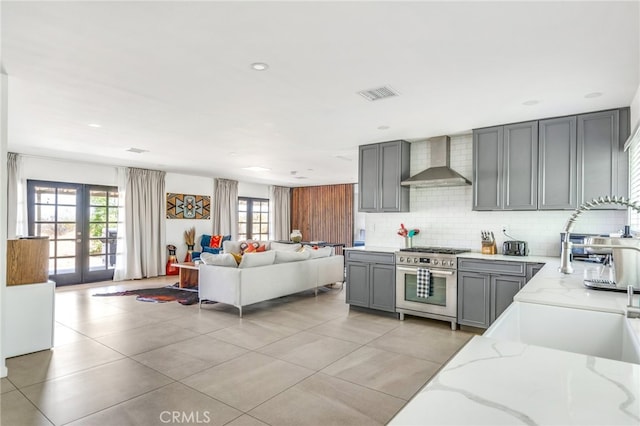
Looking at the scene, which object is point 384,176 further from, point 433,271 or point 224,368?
point 224,368

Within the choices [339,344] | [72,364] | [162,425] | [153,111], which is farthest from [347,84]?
[72,364]

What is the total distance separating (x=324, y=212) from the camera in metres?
12.0

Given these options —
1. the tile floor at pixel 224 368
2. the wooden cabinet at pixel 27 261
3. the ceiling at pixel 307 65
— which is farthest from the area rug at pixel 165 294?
the ceiling at pixel 307 65

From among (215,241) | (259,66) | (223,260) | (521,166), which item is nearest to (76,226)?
(215,241)

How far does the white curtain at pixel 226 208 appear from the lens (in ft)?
33.4

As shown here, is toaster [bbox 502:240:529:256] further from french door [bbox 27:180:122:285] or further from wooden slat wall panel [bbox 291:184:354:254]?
french door [bbox 27:180:122:285]

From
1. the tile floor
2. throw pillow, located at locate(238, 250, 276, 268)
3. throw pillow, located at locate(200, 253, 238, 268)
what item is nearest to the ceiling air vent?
the tile floor

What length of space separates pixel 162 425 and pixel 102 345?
1987 mm

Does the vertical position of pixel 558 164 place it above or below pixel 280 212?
above

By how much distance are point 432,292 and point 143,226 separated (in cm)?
667

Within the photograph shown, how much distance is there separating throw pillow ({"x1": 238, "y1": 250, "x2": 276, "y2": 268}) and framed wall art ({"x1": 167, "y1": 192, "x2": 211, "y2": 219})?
4448 mm

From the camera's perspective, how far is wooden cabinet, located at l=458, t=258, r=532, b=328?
417 cm

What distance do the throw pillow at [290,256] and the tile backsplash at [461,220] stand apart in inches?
46.8

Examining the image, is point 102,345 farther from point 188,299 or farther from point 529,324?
point 529,324
